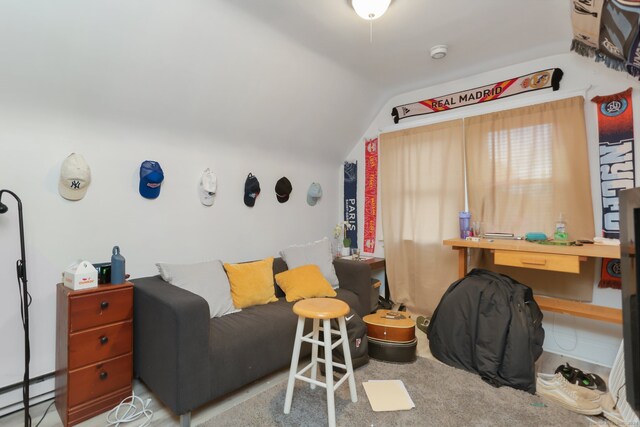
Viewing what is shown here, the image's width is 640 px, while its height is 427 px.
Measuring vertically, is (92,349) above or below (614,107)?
below

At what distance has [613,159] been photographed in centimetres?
238

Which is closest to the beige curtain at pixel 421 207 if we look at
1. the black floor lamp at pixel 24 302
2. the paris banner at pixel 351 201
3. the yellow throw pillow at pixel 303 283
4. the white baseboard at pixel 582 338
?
the paris banner at pixel 351 201

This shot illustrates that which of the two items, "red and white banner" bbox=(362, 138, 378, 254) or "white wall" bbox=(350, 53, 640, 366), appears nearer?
"white wall" bbox=(350, 53, 640, 366)

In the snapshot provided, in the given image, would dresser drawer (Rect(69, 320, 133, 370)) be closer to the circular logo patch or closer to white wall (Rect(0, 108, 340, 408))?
white wall (Rect(0, 108, 340, 408))

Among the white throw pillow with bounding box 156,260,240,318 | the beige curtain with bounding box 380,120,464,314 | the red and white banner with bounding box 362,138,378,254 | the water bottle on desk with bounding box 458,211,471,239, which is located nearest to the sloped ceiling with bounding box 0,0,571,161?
the beige curtain with bounding box 380,120,464,314

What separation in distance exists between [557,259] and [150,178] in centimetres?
290

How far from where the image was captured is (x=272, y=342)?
2016 mm

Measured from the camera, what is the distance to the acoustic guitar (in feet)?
7.67

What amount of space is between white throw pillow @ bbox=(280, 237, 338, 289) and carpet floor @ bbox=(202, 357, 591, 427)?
0.99 metres

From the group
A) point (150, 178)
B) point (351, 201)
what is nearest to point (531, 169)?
point (351, 201)

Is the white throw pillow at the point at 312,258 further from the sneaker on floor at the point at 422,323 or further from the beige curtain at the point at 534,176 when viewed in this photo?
the beige curtain at the point at 534,176

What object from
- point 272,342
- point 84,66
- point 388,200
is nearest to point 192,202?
point 84,66

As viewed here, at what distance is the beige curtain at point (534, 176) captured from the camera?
2475mm

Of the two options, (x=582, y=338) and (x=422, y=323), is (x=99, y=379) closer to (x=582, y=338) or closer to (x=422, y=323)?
(x=422, y=323)
